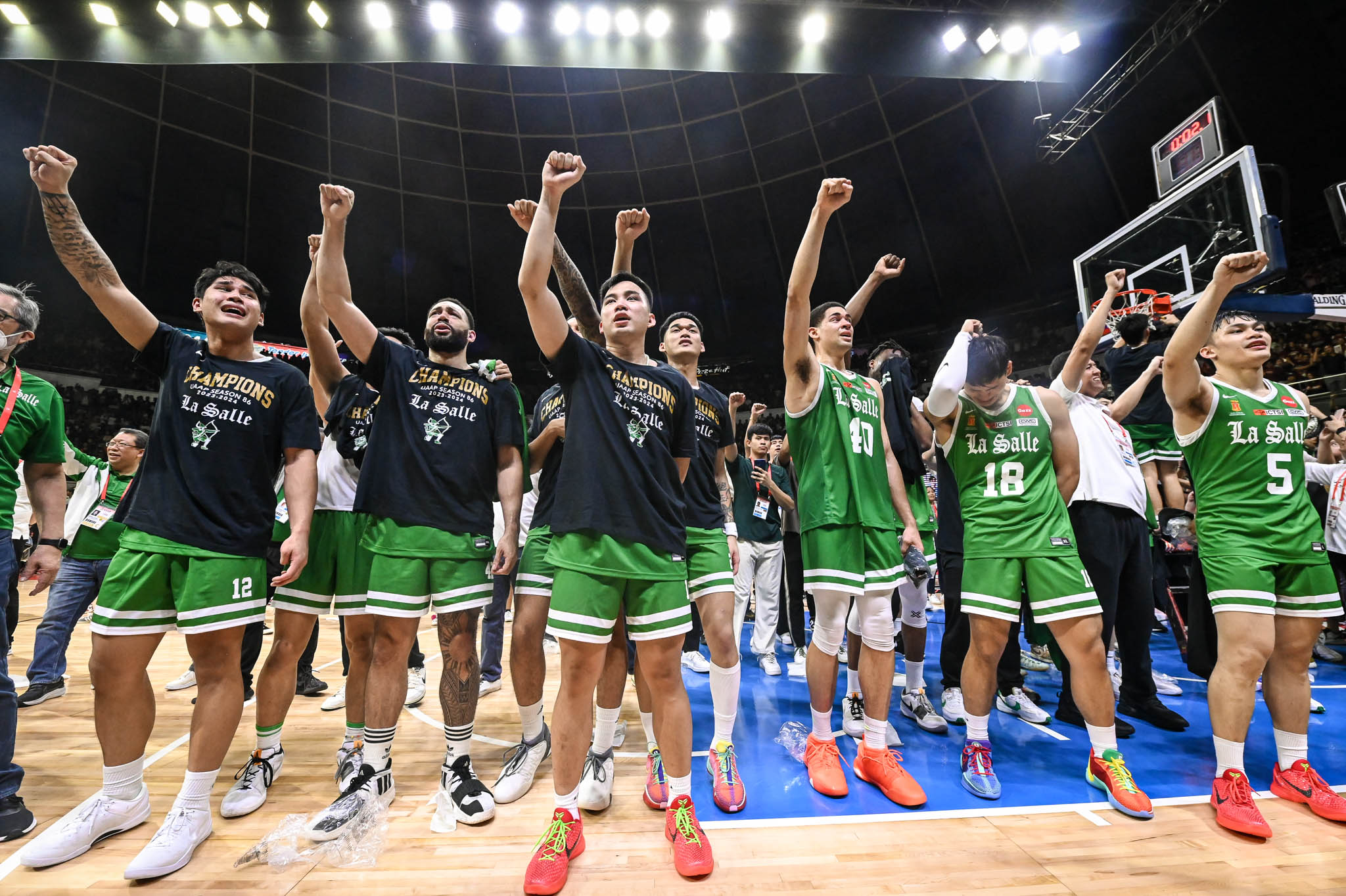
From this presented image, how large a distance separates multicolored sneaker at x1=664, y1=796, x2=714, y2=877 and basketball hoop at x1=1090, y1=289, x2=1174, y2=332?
15.4ft

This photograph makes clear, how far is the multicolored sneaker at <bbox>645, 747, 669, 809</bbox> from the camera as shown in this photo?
249cm

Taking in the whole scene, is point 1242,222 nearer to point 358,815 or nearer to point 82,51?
point 358,815

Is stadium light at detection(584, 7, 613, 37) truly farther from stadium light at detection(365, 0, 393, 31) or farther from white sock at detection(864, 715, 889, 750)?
white sock at detection(864, 715, 889, 750)

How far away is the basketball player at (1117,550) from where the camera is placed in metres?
3.37

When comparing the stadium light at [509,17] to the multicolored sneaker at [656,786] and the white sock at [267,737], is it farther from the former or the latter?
the multicolored sneaker at [656,786]

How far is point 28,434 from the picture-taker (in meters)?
2.67

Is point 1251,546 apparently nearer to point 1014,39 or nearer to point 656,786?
point 656,786

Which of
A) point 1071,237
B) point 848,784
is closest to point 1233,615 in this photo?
point 848,784

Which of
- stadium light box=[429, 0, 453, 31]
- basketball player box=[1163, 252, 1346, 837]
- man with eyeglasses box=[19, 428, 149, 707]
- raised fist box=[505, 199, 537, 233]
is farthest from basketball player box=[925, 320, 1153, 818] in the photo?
stadium light box=[429, 0, 453, 31]

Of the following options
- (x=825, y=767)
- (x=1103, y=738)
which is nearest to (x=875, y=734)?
(x=825, y=767)

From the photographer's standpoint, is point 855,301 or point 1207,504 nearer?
point 1207,504

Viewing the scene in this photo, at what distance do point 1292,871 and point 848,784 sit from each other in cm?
148

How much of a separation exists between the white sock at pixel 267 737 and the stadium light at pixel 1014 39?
1052 centimetres

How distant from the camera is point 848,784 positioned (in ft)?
8.87
